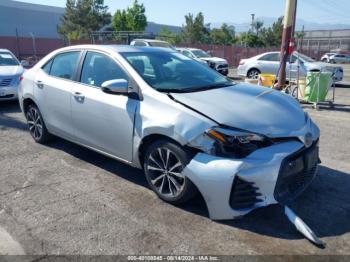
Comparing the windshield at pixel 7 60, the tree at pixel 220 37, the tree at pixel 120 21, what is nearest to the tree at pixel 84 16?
the tree at pixel 120 21

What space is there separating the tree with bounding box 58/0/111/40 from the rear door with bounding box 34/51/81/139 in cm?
4543

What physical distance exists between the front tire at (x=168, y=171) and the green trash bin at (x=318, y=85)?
6.85 m

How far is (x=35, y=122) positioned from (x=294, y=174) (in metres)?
4.24

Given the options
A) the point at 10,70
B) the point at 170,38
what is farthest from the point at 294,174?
the point at 170,38

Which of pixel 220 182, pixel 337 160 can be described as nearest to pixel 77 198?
pixel 220 182

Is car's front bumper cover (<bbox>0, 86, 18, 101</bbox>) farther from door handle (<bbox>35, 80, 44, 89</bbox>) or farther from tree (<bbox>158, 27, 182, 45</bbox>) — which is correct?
tree (<bbox>158, 27, 182, 45</bbox>)

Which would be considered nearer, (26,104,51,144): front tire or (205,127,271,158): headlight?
(205,127,271,158): headlight

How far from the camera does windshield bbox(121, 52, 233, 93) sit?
406 cm

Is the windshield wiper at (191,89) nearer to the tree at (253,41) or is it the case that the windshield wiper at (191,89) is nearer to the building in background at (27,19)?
the tree at (253,41)

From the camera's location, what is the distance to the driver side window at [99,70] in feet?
14.0

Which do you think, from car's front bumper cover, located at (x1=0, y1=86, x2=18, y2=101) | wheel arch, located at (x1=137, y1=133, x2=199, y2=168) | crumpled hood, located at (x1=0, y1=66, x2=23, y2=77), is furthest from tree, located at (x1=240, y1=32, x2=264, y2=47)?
wheel arch, located at (x1=137, y1=133, x2=199, y2=168)

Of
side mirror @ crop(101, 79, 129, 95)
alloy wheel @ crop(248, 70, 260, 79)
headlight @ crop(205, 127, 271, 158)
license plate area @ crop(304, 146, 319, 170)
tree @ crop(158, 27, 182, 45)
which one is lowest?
alloy wheel @ crop(248, 70, 260, 79)

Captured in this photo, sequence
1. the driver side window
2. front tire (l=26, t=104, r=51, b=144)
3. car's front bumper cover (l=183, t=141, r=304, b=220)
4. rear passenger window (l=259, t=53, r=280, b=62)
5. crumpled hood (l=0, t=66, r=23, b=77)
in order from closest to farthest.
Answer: car's front bumper cover (l=183, t=141, r=304, b=220), the driver side window, front tire (l=26, t=104, r=51, b=144), crumpled hood (l=0, t=66, r=23, b=77), rear passenger window (l=259, t=53, r=280, b=62)

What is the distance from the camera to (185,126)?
11.1 feet
